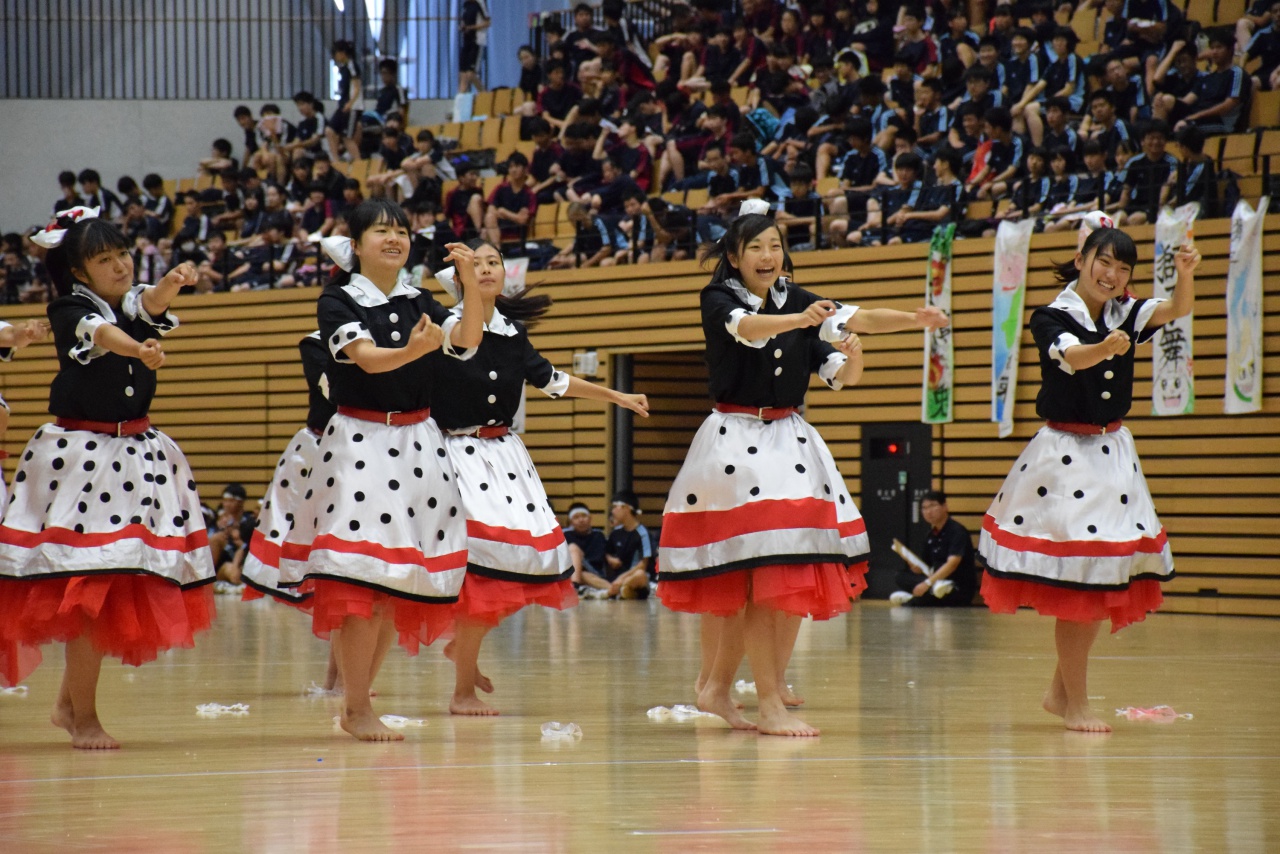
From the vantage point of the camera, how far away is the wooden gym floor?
3.41 meters

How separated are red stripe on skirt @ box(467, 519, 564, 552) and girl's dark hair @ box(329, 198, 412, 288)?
1.14m

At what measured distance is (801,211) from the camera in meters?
14.3

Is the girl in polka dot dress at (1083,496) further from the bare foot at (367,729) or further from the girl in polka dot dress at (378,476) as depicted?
the bare foot at (367,729)

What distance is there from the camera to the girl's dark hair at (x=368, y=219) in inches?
205

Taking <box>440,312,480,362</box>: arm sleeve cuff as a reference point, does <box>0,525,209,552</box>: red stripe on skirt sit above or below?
below

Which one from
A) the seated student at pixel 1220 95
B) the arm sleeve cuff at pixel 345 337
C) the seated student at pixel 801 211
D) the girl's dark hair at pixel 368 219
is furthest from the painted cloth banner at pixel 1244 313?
the arm sleeve cuff at pixel 345 337

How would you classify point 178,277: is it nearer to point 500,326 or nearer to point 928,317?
point 500,326

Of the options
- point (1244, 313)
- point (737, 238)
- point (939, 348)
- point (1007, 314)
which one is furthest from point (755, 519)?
point (939, 348)

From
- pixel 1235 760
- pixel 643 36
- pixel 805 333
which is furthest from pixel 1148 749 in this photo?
pixel 643 36

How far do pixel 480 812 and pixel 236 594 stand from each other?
1300cm

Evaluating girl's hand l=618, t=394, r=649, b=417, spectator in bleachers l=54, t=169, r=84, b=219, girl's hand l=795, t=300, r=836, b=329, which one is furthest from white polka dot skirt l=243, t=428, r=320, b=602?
spectator in bleachers l=54, t=169, r=84, b=219

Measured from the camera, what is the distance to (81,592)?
488 centimetres

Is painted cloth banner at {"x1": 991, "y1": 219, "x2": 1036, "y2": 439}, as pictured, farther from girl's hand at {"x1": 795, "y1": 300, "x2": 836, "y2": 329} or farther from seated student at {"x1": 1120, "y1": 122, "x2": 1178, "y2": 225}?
girl's hand at {"x1": 795, "y1": 300, "x2": 836, "y2": 329}

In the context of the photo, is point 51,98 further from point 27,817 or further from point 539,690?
point 27,817
